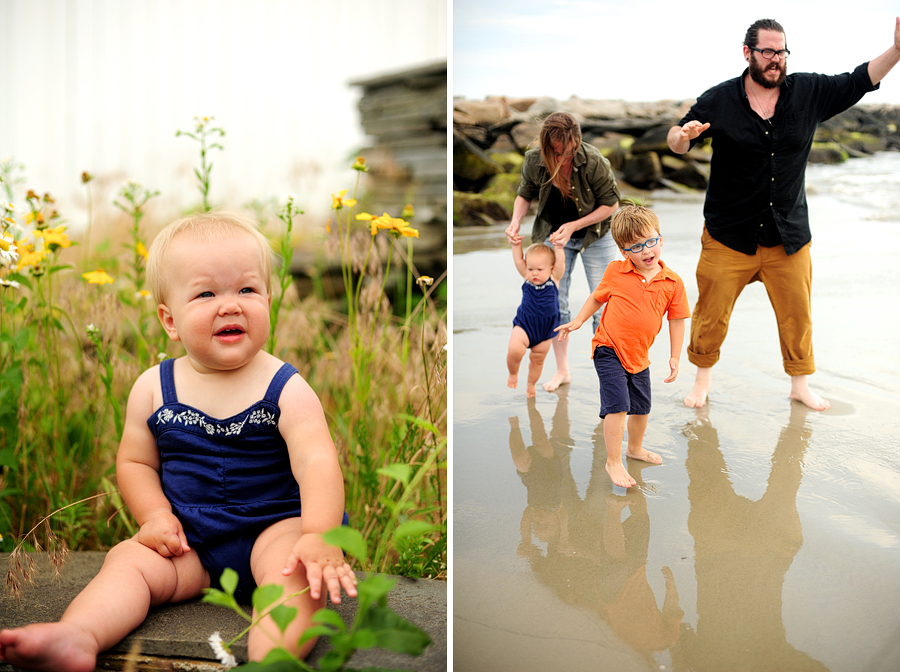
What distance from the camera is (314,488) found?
4.65ft

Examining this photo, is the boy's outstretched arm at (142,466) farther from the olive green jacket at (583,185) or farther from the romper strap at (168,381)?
the olive green jacket at (583,185)

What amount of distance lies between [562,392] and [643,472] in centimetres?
82

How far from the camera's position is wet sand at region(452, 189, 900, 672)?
1.58 meters

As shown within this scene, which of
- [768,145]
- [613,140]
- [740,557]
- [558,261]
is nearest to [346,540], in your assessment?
[740,557]

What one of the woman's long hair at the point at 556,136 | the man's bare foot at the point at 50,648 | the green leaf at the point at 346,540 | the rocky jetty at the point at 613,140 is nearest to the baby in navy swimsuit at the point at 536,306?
the woman's long hair at the point at 556,136

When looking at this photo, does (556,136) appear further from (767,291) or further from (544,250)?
(767,291)

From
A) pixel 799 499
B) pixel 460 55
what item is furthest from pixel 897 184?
pixel 799 499

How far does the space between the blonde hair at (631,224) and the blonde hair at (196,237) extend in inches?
48.3

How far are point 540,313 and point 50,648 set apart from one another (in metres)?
2.22

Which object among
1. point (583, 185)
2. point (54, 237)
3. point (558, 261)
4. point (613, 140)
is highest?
point (613, 140)

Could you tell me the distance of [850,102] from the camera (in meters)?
2.73

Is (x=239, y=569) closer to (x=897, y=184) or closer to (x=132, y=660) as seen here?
(x=132, y=660)

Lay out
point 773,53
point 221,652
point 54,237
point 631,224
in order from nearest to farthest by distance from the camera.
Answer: point 221,652 < point 54,237 < point 631,224 < point 773,53

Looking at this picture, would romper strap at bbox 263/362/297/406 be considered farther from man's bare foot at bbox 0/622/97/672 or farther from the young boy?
the young boy
